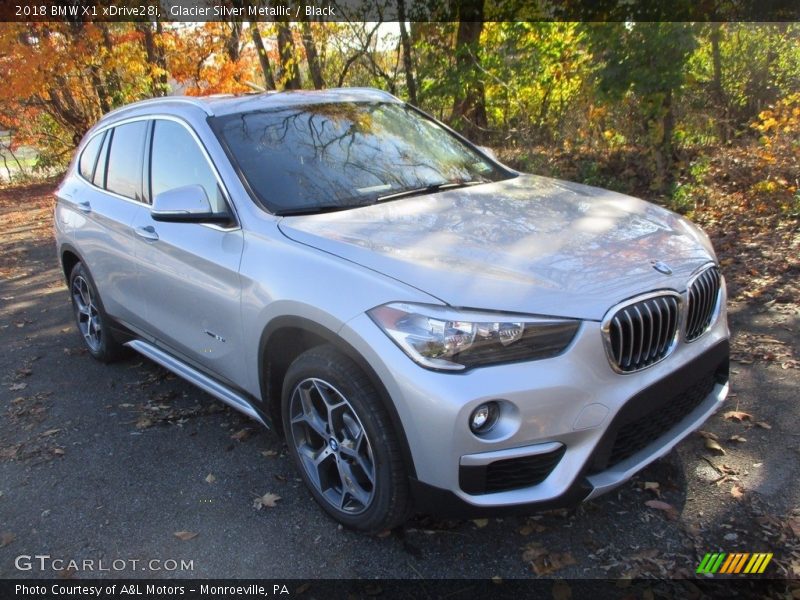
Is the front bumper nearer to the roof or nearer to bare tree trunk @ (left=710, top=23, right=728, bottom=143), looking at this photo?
the roof

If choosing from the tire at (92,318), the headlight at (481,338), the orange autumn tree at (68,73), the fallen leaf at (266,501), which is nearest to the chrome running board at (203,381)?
the fallen leaf at (266,501)

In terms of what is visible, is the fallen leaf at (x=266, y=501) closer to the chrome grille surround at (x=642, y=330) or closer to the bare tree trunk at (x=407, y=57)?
the chrome grille surround at (x=642, y=330)

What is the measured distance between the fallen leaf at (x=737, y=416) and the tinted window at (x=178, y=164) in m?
2.94

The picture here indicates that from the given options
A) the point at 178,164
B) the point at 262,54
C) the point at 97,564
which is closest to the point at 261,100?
the point at 178,164

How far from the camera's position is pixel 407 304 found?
2535 mm

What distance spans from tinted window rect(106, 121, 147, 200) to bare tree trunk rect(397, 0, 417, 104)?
7.97 metres

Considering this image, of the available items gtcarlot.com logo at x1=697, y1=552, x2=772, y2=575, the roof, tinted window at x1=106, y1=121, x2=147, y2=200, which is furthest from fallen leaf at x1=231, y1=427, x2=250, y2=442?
gtcarlot.com logo at x1=697, y1=552, x2=772, y2=575

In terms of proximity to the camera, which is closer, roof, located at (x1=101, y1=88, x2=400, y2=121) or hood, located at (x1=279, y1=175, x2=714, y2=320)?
hood, located at (x1=279, y1=175, x2=714, y2=320)

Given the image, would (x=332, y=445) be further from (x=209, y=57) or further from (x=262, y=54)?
(x=209, y=57)

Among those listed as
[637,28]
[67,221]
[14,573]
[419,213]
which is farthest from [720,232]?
[14,573]

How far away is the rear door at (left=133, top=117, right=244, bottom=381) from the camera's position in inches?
132

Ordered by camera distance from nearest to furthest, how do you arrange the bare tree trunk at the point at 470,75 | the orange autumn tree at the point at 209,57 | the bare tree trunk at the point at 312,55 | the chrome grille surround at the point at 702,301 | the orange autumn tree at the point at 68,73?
the chrome grille surround at the point at 702,301 < the bare tree trunk at the point at 470,75 < the bare tree trunk at the point at 312,55 < the orange autumn tree at the point at 68,73 < the orange autumn tree at the point at 209,57

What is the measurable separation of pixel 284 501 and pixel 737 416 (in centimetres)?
250

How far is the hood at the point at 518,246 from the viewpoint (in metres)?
2.55
